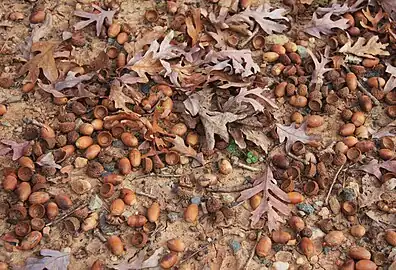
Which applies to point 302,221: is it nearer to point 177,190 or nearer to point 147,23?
point 177,190

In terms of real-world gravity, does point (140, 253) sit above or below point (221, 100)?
below

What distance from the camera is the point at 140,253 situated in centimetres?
321

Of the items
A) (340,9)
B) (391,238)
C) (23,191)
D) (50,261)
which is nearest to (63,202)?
(23,191)

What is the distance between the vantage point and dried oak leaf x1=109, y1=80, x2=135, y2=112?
3.63m

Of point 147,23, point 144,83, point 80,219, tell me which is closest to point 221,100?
point 144,83

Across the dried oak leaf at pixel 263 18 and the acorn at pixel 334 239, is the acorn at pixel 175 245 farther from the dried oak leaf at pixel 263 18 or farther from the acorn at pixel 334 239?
the dried oak leaf at pixel 263 18

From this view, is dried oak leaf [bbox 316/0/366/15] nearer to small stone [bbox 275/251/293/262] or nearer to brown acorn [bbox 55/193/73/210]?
small stone [bbox 275/251/293/262]

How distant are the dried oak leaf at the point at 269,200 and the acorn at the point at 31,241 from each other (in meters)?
1.13

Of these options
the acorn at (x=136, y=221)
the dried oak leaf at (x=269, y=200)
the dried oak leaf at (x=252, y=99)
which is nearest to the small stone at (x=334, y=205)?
the dried oak leaf at (x=269, y=200)

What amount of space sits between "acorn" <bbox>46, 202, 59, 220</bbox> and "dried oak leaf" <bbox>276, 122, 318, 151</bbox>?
137cm

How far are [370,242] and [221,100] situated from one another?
Answer: 4.02ft

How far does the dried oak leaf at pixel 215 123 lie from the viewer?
3.54 metres

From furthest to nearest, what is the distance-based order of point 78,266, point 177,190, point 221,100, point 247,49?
1. point 247,49
2. point 221,100
3. point 177,190
4. point 78,266

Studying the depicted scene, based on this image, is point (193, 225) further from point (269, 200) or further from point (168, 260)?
point (269, 200)
